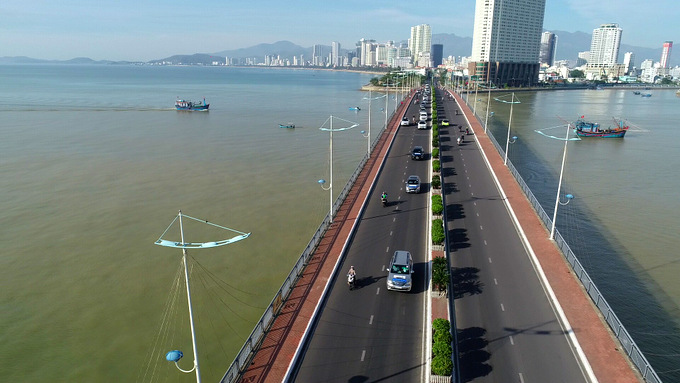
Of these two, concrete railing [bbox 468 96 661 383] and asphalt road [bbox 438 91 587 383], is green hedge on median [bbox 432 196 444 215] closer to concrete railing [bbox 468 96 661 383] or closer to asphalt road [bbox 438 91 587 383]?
asphalt road [bbox 438 91 587 383]

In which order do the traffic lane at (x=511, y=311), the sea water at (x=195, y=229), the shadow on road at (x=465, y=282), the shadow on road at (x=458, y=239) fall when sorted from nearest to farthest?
the traffic lane at (x=511, y=311)
the sea water at (x=195, y=229)
the shadow on road at (x=465, y=282)
the shadow on road at (x=458, y=239)

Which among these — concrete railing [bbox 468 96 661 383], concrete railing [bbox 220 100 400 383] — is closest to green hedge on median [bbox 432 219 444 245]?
concrete railing [bbox 468 96 661 383]

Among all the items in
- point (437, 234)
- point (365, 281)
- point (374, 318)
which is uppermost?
point (437, 234)

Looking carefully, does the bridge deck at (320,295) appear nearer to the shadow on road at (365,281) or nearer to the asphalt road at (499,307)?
the asphalt road at (499,307)

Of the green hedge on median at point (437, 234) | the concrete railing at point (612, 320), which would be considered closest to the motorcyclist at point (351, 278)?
the green hedge on median at point (437, 234)

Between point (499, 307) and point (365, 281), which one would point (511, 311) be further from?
point (365, 281)

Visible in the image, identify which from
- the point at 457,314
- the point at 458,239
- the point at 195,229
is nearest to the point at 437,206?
the point at 458,239

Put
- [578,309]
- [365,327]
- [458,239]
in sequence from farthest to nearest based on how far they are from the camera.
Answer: [458,239], [578,309], [365,327]
